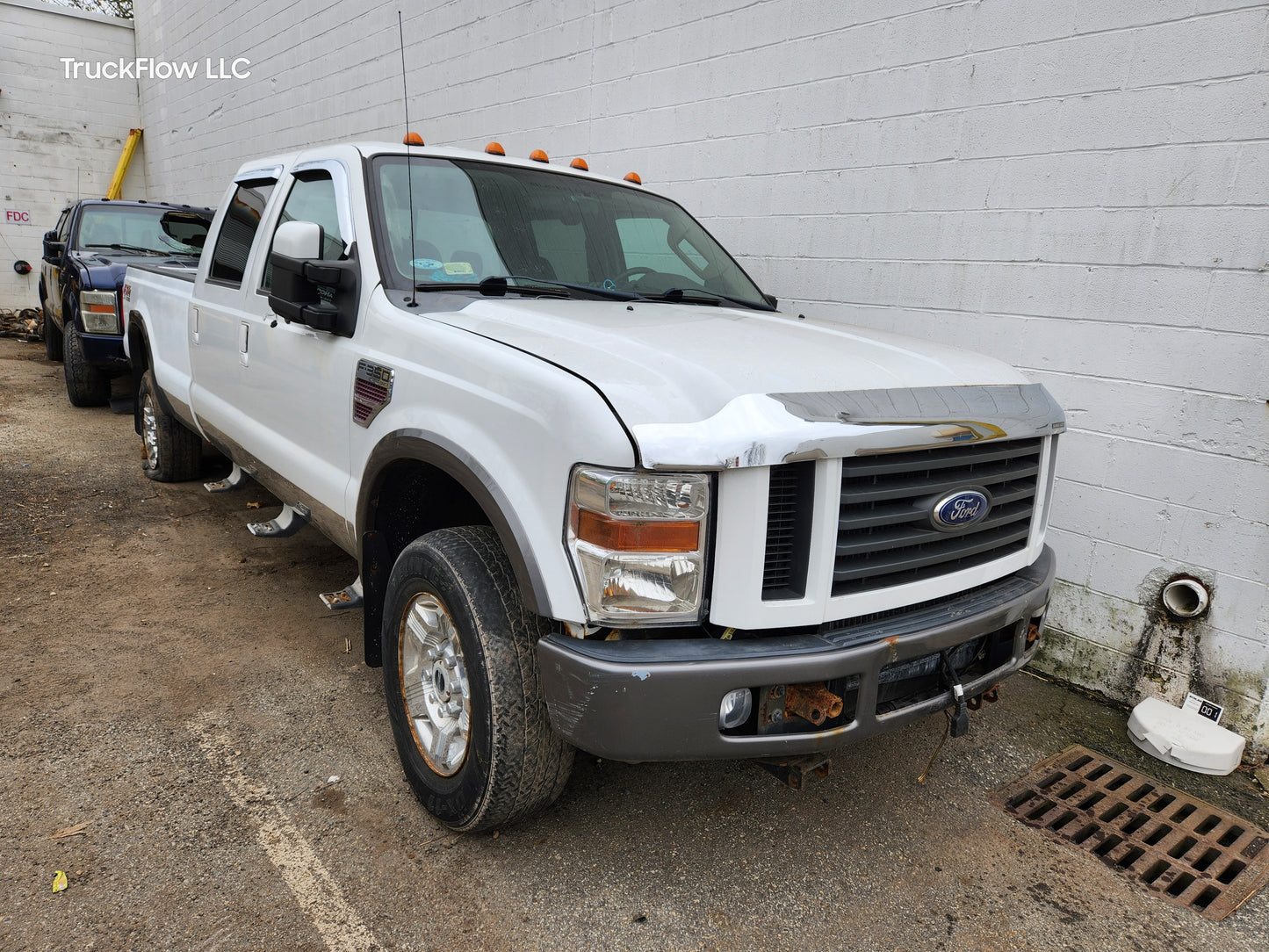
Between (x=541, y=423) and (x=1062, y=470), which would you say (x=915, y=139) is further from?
(x=541, y=423)

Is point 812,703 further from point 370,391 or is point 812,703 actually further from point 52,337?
point 52,337

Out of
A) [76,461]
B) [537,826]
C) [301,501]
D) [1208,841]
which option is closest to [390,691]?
[537,826]

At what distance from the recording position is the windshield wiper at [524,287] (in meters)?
2.88

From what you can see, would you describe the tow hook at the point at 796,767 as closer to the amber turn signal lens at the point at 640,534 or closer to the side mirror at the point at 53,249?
the amber turn signal lens at the point at 640,534

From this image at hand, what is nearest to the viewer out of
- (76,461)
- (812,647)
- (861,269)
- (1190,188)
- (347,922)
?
(812,647)

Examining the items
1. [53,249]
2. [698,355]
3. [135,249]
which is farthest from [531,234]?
[53,249]

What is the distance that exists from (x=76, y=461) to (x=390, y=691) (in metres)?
5.09

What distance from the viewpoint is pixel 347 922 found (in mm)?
2188

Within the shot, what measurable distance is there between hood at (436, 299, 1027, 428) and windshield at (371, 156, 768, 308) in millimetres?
303

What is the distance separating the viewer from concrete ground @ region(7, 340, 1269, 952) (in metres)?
2.23

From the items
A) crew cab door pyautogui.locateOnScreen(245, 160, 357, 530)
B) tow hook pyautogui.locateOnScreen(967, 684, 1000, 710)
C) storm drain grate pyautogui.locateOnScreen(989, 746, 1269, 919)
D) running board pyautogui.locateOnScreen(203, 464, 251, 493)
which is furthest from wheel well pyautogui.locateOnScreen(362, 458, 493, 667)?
storm drain grate pyautogui.locateOnScreen(989, 746, 1269, 919)

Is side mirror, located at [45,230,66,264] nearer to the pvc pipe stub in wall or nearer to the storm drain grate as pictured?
the storm drain grate

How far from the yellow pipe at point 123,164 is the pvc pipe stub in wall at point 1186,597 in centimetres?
1749

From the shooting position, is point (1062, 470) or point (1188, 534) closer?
point (1188, 534)
